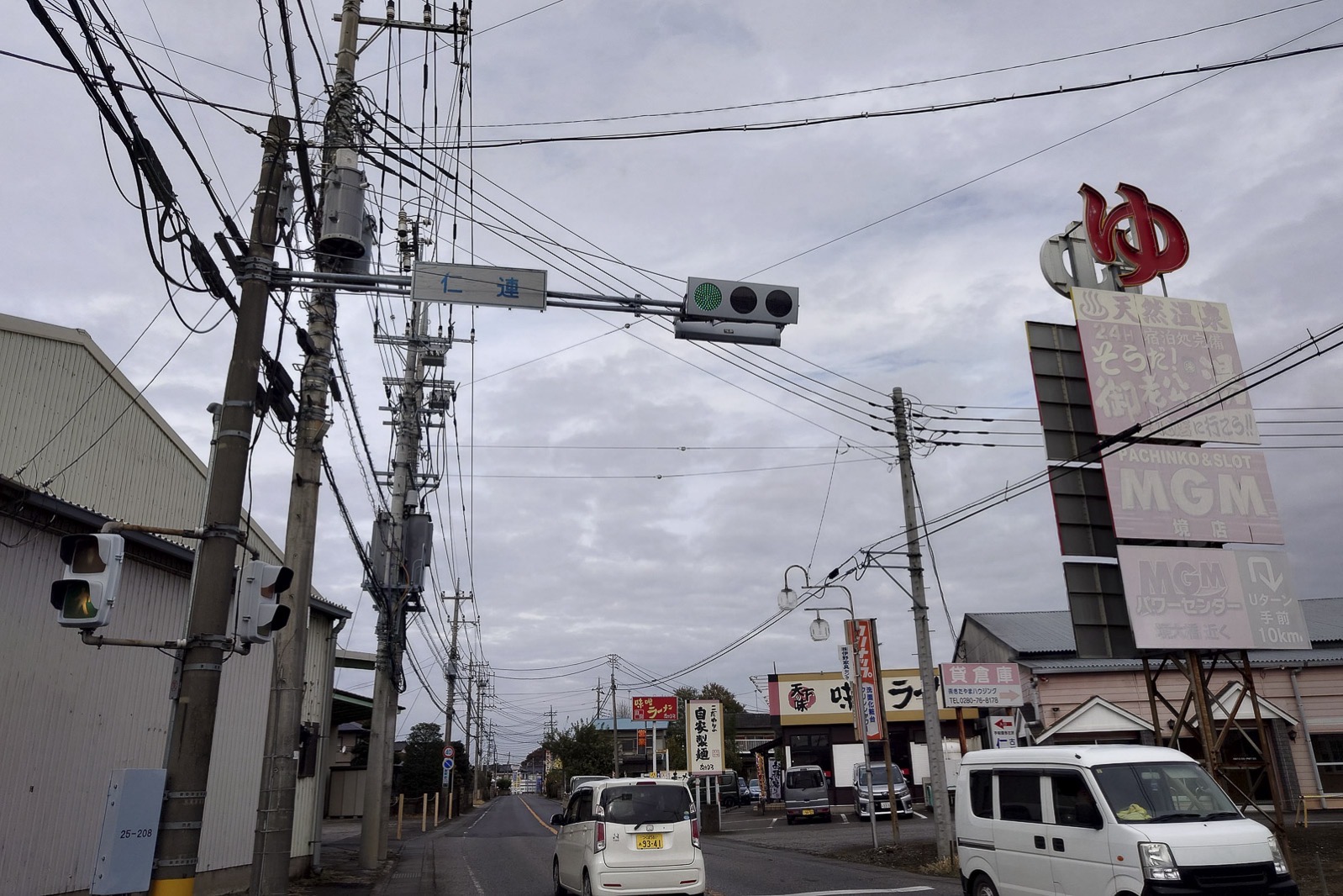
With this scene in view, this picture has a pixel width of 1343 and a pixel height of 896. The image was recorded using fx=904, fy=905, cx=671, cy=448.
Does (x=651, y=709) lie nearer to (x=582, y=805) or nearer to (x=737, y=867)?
(x=737, y=867)

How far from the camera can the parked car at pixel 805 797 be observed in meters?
35.5

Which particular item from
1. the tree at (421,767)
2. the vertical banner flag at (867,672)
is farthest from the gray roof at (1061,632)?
the tree at (421,767)

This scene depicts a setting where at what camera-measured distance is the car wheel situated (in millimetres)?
10741

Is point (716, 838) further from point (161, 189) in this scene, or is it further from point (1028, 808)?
point (161, 189)

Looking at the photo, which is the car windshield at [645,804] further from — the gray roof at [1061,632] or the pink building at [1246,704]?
the gray roof at [1061,632]

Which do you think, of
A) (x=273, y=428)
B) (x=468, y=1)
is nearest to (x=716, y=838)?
(x=273, y=428)

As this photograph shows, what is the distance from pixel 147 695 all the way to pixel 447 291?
7.96 meters

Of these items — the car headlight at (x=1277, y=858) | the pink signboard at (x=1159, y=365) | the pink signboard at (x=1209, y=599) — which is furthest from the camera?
the pink signboard at (x=1159, y=365)

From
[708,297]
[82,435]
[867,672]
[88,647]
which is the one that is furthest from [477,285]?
[867,672]

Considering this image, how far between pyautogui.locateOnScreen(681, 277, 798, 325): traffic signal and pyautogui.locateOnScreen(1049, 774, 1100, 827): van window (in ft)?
19.0

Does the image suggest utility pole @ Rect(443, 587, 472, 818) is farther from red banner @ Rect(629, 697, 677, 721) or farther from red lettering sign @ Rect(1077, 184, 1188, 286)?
red lettering sign @ Rect(1077, 184, 1188, 286)

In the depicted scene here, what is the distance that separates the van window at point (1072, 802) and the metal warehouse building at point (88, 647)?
9011 mm

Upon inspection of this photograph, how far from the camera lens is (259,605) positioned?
7715mm

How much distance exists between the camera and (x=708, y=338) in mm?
9266
